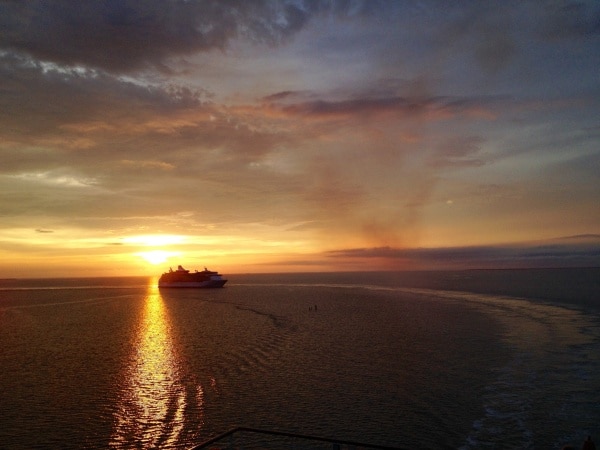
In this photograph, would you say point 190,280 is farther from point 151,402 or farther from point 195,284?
point 151,402

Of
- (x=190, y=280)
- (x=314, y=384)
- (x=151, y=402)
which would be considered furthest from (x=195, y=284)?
(x=151, y=402)

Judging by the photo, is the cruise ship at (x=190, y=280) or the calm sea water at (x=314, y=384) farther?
the cruise ship at (x=190, y=280)

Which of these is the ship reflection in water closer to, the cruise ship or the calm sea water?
the calm sea water

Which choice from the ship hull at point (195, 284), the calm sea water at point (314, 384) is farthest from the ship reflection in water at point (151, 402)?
the ship hull at point (195, 284)

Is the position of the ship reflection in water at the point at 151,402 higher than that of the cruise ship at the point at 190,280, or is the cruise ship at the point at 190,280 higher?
the cruise ship at the point at 190,280

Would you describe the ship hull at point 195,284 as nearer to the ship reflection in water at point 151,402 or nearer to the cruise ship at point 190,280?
the cruise ship at point 190,280

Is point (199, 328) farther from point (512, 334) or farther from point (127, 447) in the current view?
point (127, 447)


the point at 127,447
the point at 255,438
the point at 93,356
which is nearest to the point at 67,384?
the point at 93,356

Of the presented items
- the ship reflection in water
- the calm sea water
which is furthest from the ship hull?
the ship reflection in water
